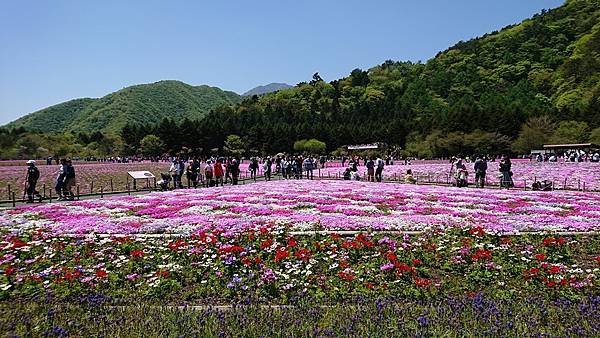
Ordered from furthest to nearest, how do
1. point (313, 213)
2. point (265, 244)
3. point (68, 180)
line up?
point (68, 180) → point (313, 213) → point (265, 244)

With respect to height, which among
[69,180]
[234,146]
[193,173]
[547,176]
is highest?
[234,146]

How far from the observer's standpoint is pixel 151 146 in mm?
101188

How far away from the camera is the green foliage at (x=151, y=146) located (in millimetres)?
101375

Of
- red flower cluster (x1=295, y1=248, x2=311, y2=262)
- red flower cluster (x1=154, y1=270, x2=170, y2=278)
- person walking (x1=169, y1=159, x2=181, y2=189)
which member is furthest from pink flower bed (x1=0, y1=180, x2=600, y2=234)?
person walking (x1=169, y1=159, x2=181, y2=189)

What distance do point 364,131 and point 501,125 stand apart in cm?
3175

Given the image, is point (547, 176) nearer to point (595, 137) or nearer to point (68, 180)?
point (68, 180)

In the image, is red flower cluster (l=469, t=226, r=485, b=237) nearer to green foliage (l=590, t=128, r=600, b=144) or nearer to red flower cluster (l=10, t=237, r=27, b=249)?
red flower cluster (l=10, t=237, r=27, b=249)

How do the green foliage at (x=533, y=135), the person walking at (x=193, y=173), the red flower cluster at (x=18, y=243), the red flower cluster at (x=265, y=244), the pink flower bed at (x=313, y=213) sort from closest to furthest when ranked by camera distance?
the red flower cluster at (x=265, y=244) → the red flower cluster at (x=18, y=243) → the pink flower bed at (x=313, y=213) → the person walking at (x=193, y=173) → the green foliage at (x=533, y=135)

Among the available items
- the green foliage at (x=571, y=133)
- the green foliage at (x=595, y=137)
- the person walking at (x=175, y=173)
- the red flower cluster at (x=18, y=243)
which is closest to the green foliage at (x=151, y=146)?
the green foliage at (x=571, y=133)

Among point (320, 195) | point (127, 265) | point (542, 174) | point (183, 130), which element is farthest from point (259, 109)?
point (127, 265)

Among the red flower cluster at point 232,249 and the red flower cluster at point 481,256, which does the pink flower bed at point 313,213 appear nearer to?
the red flower cluster at point 232,249

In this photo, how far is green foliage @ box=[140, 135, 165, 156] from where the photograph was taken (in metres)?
101

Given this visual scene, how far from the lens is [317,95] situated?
16050 cm

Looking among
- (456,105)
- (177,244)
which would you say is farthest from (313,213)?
(456,105)
